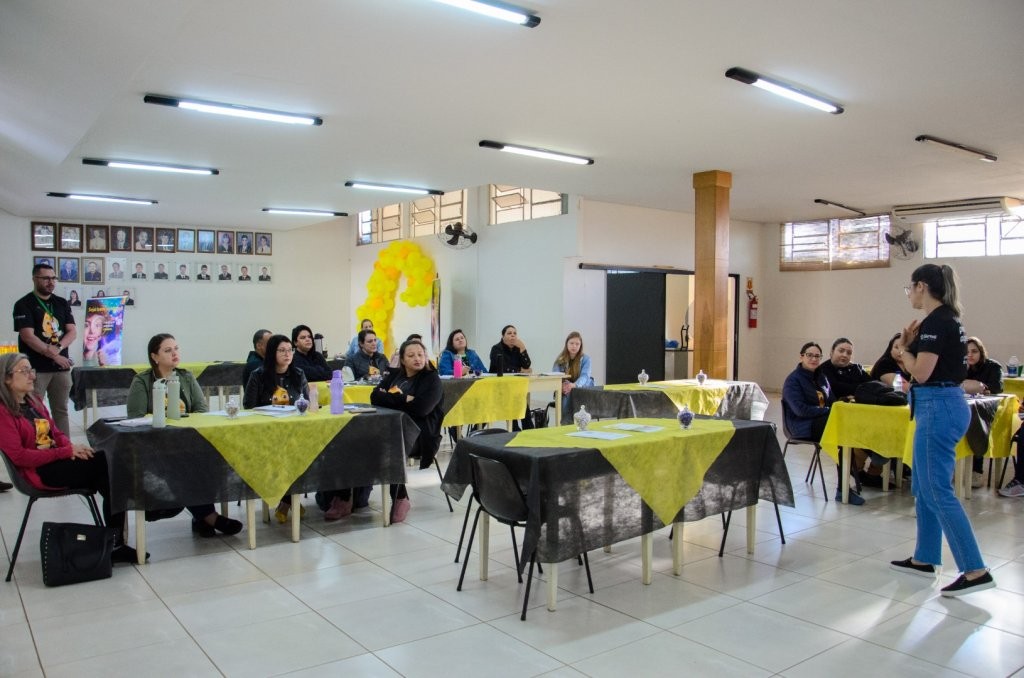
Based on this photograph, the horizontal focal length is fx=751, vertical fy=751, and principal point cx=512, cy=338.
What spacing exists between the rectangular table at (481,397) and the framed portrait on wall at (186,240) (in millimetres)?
7685

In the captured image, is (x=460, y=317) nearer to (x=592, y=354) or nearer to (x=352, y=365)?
(x=592, y=354)

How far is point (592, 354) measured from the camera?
397 inches

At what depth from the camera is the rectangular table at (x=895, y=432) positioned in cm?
483

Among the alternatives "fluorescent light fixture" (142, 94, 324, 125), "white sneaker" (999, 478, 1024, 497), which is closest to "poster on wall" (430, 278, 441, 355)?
"fluorescent light fixture" (142, 94, 324, 125)

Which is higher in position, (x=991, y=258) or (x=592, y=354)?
(x=991, y=258)

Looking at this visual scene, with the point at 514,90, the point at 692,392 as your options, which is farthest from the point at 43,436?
the point at 692,392

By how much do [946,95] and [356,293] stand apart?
10.9m

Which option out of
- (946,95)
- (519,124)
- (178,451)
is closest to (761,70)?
(946,95)

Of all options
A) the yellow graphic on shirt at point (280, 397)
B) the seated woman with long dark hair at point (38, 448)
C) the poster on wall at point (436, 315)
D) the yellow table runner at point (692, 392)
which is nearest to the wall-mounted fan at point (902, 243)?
the yellow table runner at point (692, 392)

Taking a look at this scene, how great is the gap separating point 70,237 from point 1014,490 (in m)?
12.4

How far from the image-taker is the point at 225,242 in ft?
42.3

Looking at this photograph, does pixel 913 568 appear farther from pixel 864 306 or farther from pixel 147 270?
pixel 147 270

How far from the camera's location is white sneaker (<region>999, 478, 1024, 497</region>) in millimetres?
5371

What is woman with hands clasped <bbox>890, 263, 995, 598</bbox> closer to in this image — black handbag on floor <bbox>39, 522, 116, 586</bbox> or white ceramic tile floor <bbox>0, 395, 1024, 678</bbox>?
white ceramic tile floor <bbox>0, 395, 1024, 678</bbox>
